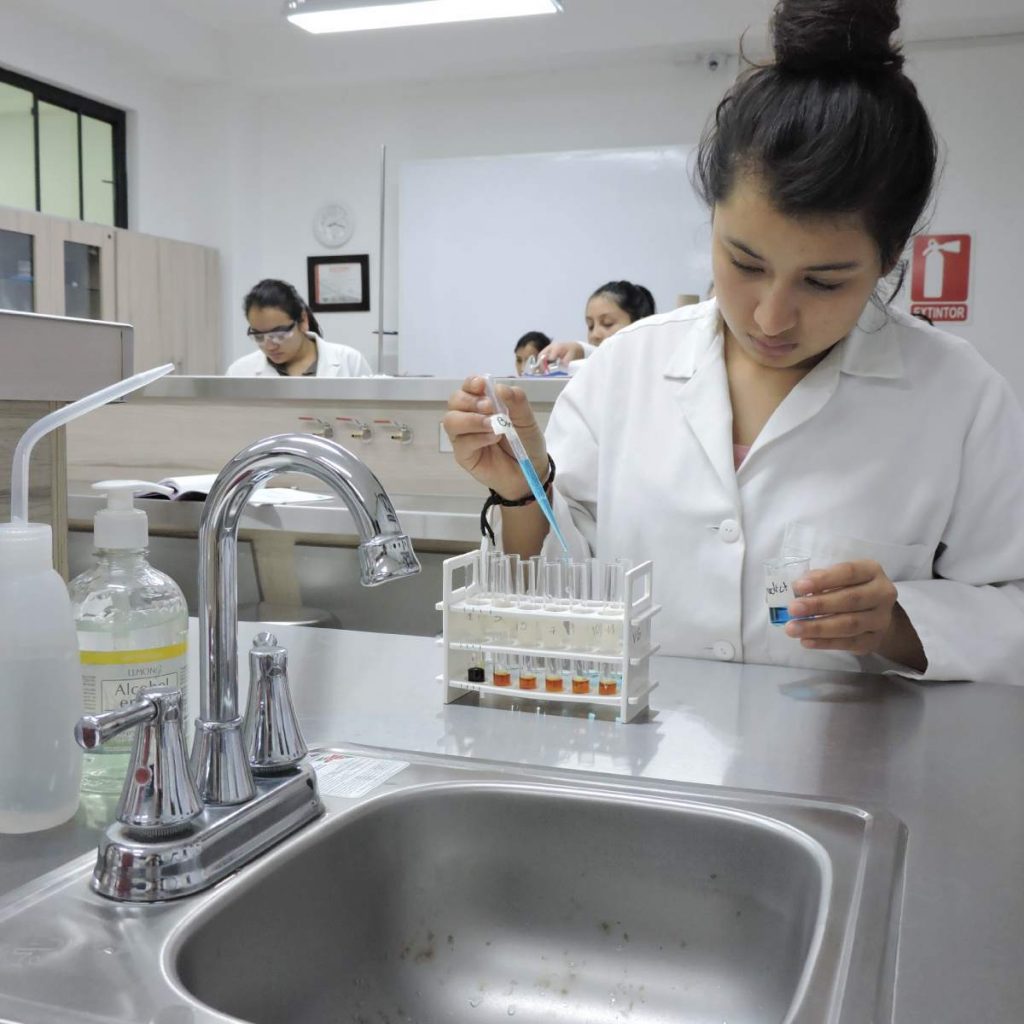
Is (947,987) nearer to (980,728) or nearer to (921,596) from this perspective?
(980,728)

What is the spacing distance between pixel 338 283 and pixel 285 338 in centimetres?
202

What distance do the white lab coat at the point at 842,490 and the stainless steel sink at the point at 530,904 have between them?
449mm

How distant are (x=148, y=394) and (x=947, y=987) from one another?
2.15 metres

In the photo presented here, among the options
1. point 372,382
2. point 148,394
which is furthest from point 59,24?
point 372,382

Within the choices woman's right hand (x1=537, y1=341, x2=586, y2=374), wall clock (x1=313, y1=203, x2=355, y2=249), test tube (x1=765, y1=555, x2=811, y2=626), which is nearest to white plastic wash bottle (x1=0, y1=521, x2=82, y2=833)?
test tube (x1=765, y1=555, x2=811, y2=626)

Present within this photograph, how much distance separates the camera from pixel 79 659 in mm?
711

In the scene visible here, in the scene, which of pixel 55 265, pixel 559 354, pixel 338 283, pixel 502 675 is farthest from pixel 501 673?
pixel 338 283

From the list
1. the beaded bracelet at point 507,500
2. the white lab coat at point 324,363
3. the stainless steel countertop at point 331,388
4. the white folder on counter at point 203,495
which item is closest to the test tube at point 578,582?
the beaded bracelet at point 507,500

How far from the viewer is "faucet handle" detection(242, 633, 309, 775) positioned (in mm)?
725

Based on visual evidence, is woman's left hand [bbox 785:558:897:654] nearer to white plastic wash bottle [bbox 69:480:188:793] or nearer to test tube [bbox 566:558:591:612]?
test tube [bbox 566:558:591:612]

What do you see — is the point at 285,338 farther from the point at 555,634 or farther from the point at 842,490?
the point at 555,634

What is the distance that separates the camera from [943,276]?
5.25 m

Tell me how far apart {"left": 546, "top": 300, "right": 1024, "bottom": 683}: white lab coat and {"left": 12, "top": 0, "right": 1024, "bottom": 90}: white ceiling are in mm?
4310

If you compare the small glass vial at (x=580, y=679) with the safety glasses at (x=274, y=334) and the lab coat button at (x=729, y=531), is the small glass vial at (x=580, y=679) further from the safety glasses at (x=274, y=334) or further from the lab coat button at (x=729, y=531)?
the safety glasses at (x=274, y=334)
